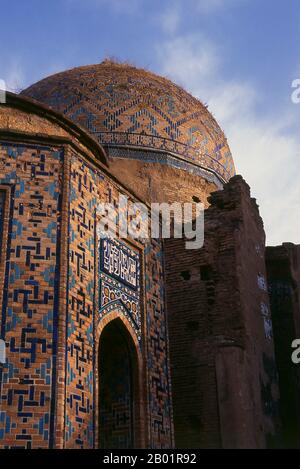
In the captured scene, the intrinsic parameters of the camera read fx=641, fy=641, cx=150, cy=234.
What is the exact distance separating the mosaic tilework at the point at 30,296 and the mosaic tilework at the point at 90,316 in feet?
0.75

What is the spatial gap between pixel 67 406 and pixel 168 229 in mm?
4077

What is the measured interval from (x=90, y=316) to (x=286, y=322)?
439 centimetres

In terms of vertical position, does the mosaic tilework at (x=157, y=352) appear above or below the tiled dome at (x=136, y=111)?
below

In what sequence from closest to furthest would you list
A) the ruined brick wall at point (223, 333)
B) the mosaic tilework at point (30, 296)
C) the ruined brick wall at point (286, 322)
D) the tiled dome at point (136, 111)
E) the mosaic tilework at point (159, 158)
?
the mosaic tilework at point (30, 296) → the ruined brick wall at point (223, 333) → the ruined brick wall at point (286, 322) → the mosaic tilework at point (159, 158) → the tiled dome at point (136, 111)

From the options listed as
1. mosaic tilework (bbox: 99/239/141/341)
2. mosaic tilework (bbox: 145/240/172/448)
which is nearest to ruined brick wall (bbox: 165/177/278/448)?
mosaic tilework (bbox: 145/240/172/448)

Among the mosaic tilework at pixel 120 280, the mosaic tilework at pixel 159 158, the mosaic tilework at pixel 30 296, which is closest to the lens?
the mosaic tilework at pixel 30 296

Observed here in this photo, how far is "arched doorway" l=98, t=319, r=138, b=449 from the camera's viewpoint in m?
7.91

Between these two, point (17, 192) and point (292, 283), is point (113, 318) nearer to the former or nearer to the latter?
point (17, 192)

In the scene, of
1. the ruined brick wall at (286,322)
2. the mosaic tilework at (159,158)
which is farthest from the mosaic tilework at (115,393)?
the mosaic tilework at (159,158)

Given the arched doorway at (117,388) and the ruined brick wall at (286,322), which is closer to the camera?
the arched doorway at (117,388)

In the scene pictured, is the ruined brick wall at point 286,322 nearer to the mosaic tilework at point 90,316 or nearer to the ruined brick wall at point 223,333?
the ruined brick wall at point 223,333

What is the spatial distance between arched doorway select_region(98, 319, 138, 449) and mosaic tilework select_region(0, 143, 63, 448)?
4.94ft

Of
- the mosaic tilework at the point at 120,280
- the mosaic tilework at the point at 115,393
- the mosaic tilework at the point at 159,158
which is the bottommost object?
the mosaic tilework at the point at 115,393

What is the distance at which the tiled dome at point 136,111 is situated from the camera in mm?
12750
